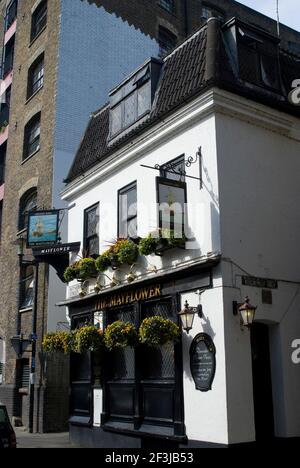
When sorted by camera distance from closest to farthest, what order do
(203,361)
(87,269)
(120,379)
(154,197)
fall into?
(203,361)
(154,197)
(120,379)
(87,269)

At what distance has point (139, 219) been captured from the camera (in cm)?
1300

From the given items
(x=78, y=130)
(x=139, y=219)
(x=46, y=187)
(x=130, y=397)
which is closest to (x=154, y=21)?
(x=78, y=130)

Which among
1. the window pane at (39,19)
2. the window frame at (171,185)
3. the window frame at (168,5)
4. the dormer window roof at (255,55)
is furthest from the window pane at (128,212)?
the window frame at (168,5)

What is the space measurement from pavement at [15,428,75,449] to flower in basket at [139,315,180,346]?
4.89m

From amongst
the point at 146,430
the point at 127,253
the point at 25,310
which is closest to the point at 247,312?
the point at 127,253

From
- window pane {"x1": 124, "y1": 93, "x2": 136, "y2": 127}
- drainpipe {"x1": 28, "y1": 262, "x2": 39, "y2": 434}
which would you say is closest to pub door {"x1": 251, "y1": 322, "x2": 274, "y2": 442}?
window pane {"x1": 124, "y1": 93, "x2": 136, "y2": 127}

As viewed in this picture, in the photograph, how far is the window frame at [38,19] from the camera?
872 inches

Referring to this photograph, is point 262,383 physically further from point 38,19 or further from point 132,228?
point 38,19

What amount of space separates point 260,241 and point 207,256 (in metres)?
1.35

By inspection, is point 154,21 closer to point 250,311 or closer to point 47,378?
point 47,378

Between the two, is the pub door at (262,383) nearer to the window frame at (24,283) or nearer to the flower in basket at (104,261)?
the flower in basket at (104,261)

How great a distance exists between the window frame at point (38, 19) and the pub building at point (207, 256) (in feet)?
32.5

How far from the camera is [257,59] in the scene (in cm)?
1254

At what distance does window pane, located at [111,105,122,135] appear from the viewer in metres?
14.8
